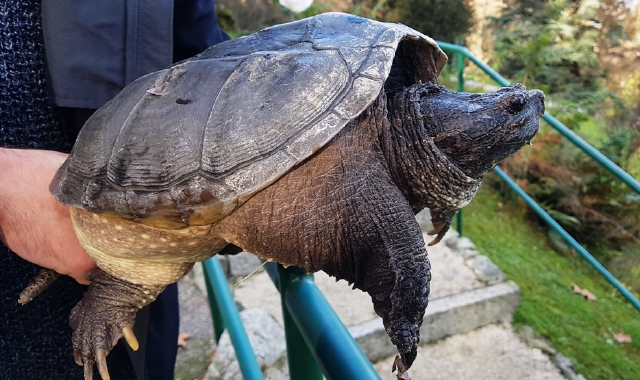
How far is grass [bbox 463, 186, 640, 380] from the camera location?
3.12 metres

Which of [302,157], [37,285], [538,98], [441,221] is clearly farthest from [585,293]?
[37,285]

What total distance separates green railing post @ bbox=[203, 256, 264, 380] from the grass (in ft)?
9.25

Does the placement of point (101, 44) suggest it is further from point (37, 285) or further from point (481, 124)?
point (481, 124)

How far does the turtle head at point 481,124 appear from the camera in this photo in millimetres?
896

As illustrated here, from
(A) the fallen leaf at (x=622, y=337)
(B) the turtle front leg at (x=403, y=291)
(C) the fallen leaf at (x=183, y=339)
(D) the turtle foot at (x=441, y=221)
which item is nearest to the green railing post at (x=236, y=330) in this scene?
(B) the turtle front leg at (x=403, y=291)

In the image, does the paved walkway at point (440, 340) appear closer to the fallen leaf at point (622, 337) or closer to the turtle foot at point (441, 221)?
the fallen leaf at point (622, 337)

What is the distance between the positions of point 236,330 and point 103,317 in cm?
34

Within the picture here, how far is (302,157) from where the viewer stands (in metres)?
0.83

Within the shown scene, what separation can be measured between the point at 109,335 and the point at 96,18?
0.80 m

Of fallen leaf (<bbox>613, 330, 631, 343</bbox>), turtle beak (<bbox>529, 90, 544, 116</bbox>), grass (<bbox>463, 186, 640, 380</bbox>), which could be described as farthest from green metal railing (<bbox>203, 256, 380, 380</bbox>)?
fallen leaf (<bbox>613, 330, 631, 343</bbox>)

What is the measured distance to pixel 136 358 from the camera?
140 cm

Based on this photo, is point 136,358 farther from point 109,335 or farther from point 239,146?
point 239,146

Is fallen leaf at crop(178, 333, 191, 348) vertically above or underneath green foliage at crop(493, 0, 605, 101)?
underneath

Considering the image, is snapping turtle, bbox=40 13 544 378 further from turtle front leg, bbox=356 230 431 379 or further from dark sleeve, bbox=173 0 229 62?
dark sleeve, bbox=173 0 229 62
